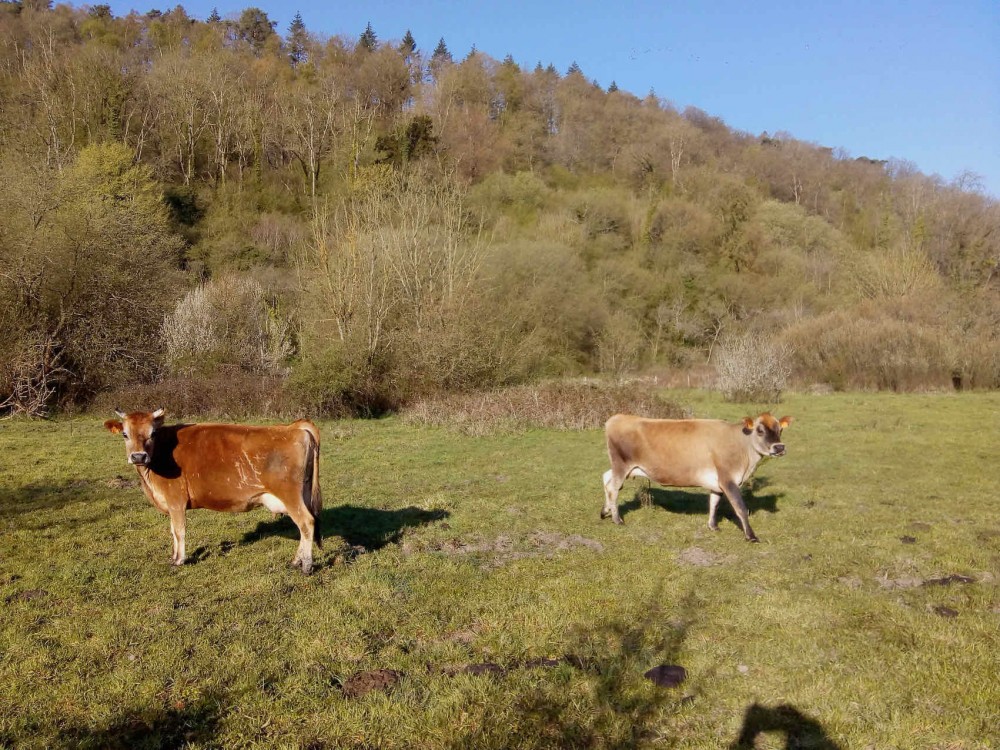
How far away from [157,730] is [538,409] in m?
16.8

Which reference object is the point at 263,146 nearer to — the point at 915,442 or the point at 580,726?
the point at 915,442

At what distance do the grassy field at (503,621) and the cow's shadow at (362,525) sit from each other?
2.6 inches

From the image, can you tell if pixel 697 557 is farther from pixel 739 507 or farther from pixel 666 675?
pixel 666 675

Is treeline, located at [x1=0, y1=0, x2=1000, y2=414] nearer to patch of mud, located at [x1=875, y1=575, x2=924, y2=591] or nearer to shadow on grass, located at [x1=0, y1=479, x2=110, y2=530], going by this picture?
shadow on grass, located at [x1=0, y1=479, x2=110, y2=530]

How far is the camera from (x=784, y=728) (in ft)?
15.4

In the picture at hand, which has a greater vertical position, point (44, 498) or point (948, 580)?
point (44, 498)

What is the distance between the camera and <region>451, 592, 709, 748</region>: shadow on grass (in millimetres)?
4531

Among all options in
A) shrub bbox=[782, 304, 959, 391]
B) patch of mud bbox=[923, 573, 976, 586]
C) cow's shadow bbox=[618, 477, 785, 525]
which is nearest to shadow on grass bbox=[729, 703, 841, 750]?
patch of mud bbox=[923, 573, 976, 586]

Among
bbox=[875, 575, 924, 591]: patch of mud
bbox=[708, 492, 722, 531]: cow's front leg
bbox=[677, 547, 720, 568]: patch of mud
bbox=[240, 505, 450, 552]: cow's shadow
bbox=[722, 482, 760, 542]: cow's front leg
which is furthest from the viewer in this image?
bbox=[708, 492, 722, 531]: cow's front leg

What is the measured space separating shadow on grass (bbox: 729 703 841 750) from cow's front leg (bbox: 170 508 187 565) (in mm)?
6197

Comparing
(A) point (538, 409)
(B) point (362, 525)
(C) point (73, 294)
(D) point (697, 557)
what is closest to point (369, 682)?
(B) point (362, 525)

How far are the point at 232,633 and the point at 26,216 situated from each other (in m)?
22.0

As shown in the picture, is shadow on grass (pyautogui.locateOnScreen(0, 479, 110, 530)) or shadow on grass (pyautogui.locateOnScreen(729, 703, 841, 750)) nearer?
shadow on grass (pyautogui.locateOnScreen(729, 703, 841, 750))

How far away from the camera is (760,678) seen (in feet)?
17.4
